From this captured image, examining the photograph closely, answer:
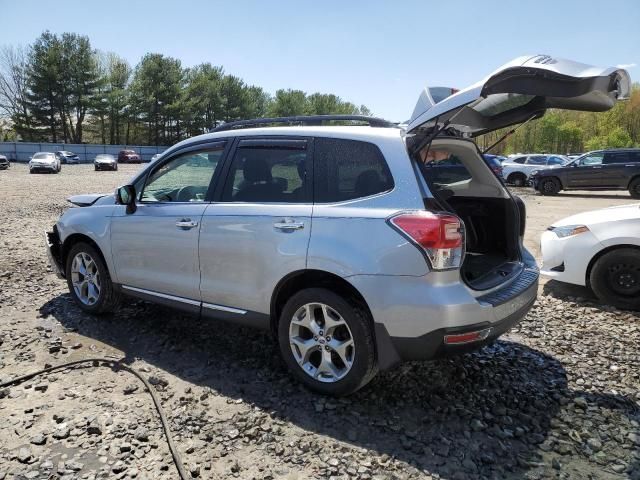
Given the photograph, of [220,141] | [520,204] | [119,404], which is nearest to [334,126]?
[220,141]

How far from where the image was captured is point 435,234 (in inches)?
109

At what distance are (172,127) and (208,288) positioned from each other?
6891 centimetres

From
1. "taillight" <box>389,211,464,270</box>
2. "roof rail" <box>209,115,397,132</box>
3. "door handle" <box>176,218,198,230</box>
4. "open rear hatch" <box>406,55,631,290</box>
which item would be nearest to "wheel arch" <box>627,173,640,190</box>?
"open rear hatch" <box>406,55,631,290</box>

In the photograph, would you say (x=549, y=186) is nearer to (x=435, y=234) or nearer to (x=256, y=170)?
(x=256, y=170)

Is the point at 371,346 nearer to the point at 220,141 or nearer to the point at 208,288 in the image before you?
the point at 208,288

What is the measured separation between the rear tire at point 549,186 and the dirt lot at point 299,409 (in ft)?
52.9

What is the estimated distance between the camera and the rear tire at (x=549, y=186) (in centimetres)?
1919

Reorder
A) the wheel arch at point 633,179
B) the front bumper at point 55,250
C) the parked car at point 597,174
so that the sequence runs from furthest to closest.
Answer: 1. the parked car at point 597,174
2. the wheel arch at point 633,179
3. the front bumper at point 55,250

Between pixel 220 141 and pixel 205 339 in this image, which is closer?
pixel 220 141

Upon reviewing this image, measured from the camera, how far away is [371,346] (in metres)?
2.99

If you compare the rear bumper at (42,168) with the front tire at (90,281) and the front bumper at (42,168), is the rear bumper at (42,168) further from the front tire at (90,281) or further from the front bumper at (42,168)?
the front tire at (90,281)

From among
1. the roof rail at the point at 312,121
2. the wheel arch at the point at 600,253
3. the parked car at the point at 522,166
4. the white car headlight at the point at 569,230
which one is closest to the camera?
the roof rail at the point at 312,121

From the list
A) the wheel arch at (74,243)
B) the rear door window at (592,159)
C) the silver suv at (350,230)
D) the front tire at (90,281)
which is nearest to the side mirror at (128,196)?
the silver suv at (350,230)

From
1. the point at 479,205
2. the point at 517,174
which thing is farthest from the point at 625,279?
the point at 517,174
